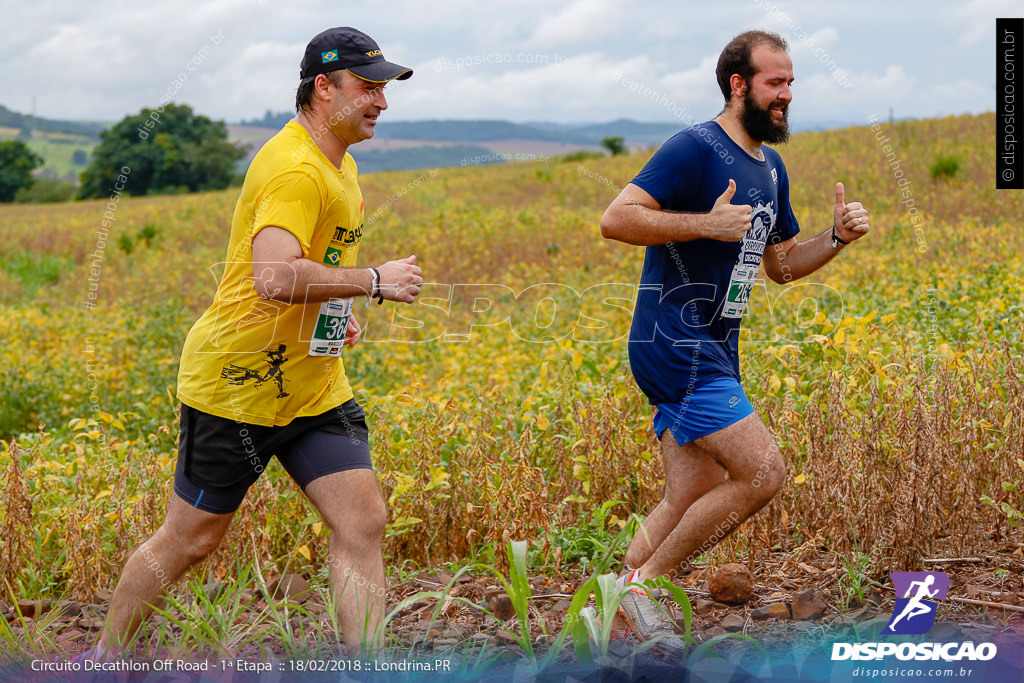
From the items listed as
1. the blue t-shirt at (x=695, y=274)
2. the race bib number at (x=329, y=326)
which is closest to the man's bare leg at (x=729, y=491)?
the blue t-shirt at (x=695, y=274)

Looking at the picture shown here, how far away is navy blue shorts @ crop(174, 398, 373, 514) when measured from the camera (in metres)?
2.82

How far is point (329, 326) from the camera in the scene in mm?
2852

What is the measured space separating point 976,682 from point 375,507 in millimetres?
1749

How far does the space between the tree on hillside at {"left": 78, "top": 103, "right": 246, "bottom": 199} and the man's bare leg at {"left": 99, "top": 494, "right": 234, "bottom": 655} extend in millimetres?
47404

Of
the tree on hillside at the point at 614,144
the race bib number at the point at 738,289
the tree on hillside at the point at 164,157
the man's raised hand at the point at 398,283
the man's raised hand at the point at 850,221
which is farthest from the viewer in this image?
the tree on hillside at the point at 164,157

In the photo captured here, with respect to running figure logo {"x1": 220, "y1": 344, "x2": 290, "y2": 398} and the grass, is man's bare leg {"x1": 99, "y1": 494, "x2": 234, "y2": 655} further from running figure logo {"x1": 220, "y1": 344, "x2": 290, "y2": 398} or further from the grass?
the grass

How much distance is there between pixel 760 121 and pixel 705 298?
2.05 feet

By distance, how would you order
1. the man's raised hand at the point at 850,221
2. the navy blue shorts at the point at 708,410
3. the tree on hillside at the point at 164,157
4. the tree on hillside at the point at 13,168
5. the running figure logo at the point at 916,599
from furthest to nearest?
the tree on hillside at the point at 13,168 < the tree on hillside at the point at 164,157 < the man's raised hand at the point at 850,221 < the navy blue shorts at the point at 708,410 < the running figure logo at the point at 916,599

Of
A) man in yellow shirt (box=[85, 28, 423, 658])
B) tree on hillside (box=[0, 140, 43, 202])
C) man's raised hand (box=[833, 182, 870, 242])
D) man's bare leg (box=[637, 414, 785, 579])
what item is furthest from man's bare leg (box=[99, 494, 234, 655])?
tree on hillside (box=[0, 140, 43, 202])

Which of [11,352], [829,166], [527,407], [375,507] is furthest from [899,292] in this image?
[829,166]

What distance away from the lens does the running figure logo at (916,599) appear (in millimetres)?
2896

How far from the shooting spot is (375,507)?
284 centimetres

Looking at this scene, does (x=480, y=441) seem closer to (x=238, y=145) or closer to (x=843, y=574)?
(x=843, y=574)

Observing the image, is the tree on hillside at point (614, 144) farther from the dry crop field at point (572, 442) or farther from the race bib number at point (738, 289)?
the race bib number at point (738, 289)
